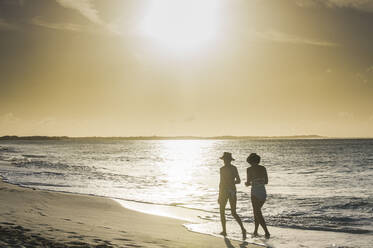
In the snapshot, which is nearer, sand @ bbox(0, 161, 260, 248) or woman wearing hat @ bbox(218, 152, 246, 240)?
sand @ bbox(0, 161, 260, 248)

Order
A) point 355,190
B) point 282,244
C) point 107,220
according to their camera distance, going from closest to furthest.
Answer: point 282,244 → point 107,220 → point 355,190

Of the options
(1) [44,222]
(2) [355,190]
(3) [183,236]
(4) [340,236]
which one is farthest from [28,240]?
(2) [355,190]

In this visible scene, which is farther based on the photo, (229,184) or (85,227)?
(229,184)

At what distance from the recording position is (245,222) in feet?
40.5

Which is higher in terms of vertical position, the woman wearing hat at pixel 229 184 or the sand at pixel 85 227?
the woman wearing hat at pixel 229 184

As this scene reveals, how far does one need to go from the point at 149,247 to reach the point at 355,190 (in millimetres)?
18154

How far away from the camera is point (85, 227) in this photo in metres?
9.27

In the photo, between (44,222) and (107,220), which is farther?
(107,220)

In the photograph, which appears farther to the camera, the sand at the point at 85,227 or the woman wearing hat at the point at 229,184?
the woman wearing hat at the point at 229,184

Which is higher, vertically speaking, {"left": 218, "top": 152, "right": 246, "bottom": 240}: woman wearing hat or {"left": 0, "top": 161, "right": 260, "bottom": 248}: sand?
{"left": 218, "top": 152, "right": 246, "bottom": 240}: woman wearing hat

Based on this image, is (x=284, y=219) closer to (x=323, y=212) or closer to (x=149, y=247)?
(x=323, y=212)

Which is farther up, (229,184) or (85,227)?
(229,184)

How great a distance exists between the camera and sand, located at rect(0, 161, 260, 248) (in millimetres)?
7535

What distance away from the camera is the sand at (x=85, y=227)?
7.54 m
